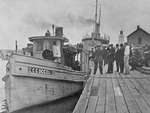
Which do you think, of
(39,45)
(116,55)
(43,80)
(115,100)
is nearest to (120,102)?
(115,100)

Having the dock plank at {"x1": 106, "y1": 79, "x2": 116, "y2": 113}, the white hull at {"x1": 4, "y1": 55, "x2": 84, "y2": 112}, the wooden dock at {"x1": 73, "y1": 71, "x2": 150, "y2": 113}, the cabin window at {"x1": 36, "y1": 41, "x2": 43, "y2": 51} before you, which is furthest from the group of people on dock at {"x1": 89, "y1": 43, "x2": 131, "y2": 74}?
the cabin window at {"x1": 36, "y1": 41, "x2": 43, "y2": 51}

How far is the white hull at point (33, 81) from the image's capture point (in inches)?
382

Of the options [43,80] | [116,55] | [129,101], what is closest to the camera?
[129,101]

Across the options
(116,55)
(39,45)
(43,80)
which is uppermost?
(39,45)

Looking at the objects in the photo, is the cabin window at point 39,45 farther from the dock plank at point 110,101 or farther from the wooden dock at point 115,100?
the dock plank at point 110,101

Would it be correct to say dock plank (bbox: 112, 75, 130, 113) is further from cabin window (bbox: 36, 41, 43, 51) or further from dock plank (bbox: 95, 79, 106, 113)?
cabin window (bbox: 36, 41, 43, 51)

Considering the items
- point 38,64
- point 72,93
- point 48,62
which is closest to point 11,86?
point 38,64

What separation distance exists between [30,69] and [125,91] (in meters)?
5.54

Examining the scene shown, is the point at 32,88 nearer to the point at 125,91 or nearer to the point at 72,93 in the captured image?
the point at 72,93

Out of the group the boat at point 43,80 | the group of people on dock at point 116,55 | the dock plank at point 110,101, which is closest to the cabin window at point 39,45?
the boat at point 43,80

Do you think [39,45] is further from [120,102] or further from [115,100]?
[120,102]

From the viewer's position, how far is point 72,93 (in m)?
14.0

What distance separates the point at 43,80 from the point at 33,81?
0.76 m

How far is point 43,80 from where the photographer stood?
36.8 ft
